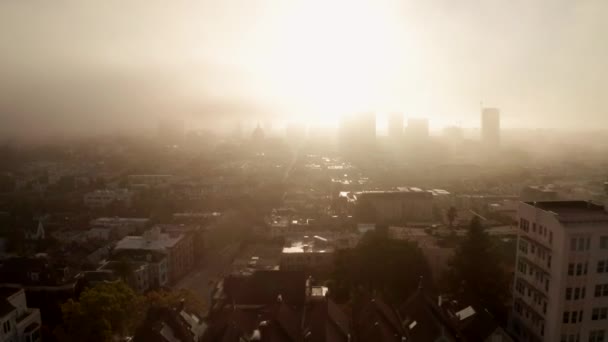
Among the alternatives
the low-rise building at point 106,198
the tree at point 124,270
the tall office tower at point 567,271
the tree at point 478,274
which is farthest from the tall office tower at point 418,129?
the tall office tower at point 567,271

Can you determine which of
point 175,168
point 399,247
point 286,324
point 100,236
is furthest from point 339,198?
point 175,168

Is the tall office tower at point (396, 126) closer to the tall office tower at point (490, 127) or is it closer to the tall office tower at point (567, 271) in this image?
the tall office tower at point (490, 127)

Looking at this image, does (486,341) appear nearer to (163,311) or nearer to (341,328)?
(341,328)

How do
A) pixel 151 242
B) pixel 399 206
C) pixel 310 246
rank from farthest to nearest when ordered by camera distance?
pixel 399 206 → pixel 310 246 → pixel 151 242

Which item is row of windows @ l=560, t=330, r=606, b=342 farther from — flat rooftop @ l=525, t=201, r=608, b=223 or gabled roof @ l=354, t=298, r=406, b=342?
gabled roof @ l=354, t=298, r=406, b=342

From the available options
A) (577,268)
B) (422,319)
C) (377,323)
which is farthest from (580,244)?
(377,323)

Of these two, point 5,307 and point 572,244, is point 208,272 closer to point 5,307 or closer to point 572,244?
point 5,307
